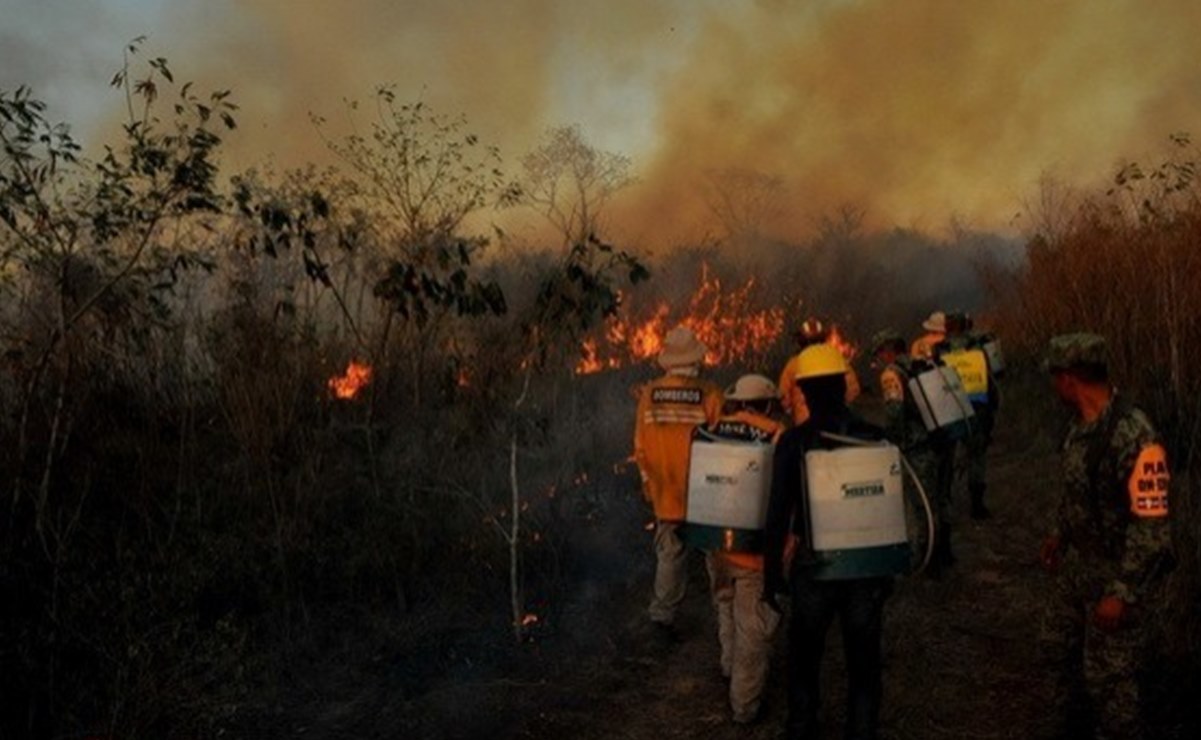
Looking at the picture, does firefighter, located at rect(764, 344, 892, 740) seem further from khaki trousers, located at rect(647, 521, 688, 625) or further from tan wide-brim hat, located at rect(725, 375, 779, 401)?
khaki trousers, located at rect(647, 521, 688, 625)

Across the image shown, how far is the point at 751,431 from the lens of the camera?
4824 mm

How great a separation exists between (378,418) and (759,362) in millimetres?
8144

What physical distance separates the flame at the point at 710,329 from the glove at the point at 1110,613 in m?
10.7

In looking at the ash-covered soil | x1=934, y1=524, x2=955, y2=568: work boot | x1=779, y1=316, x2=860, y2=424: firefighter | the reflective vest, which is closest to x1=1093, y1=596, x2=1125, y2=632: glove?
the ash-covered soil

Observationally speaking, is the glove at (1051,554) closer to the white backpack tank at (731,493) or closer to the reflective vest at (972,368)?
the white backpack tank at (731,493)

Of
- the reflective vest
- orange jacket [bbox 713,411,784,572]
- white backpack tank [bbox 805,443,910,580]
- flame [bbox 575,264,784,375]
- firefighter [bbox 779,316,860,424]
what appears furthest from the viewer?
flame [bbox 575,264,784,375]

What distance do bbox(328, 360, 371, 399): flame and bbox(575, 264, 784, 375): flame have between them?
5247mm

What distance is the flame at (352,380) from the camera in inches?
372

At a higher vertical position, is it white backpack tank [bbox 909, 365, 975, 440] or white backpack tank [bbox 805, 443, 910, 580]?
white backpack tank [bbox 909, 365, 975, 440]

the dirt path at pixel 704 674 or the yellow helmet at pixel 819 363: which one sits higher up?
the yellow helmet at pixel 819 363

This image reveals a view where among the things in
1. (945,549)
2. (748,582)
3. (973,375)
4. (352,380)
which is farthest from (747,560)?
(352,380)

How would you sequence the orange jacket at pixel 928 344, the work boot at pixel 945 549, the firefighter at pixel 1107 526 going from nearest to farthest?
1. the firefighter at pixel 1107 526
2. the work boot at pixel 945 549
3. the orange jacket at pixel 928 344

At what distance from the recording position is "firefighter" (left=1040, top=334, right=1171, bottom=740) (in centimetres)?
358

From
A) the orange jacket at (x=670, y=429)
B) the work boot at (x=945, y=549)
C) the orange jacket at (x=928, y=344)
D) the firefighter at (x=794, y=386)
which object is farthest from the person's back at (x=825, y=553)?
the orange jacket at (x=928, y=344)
